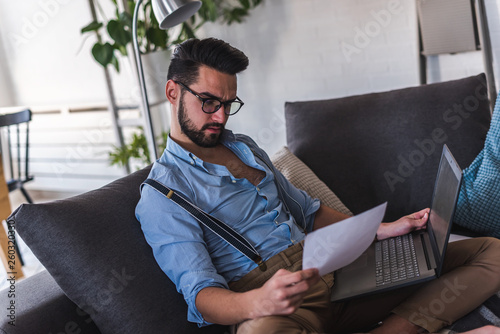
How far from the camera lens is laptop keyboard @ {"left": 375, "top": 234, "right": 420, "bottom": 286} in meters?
1.30

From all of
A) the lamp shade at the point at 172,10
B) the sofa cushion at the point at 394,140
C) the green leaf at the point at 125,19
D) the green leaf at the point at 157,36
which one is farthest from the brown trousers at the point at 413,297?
the green leaf at the point at 157,36

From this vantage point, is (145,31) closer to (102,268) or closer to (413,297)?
(102,268)

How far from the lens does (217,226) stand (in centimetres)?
137

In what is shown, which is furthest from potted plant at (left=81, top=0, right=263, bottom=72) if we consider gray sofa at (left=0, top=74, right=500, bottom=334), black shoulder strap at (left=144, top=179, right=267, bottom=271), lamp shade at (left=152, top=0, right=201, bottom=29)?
black shoulder strap at (left=144, top=179, right=267, bottom=271)

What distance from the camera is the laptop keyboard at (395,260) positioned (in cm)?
130

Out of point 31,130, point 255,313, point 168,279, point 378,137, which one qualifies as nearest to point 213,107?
point 168,279

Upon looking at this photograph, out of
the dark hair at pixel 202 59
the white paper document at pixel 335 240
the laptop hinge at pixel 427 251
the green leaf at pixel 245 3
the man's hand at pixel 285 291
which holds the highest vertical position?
the green leaf at pixel 245 3

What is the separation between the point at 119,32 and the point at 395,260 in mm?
2217

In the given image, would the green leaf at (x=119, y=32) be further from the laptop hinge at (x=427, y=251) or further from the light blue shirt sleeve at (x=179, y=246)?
the laptop hinge at (x=427, y=251)

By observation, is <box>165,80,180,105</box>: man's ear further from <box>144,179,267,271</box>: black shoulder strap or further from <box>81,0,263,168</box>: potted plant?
<box>81,0,263,168</box>: potted plant

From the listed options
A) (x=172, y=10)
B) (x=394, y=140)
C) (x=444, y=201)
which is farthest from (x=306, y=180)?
(x=172, y=10)

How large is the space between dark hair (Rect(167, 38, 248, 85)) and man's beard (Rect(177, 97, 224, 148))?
3.2 inches

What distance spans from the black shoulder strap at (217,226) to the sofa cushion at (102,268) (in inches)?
5.7

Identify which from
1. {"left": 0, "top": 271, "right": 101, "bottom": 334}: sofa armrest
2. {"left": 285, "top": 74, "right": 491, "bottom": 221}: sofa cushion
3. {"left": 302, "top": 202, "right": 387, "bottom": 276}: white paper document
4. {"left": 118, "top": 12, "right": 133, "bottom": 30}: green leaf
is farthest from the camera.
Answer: {"left": 118, "top": 12, "right": 133, "bottom": 30}: green leaf
